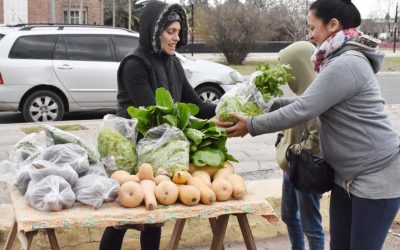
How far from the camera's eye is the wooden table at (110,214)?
262 centimetres

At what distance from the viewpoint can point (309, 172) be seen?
3096 mm

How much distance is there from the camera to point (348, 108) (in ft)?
9.22

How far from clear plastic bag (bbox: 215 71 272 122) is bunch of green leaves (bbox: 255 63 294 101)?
29 millimetres

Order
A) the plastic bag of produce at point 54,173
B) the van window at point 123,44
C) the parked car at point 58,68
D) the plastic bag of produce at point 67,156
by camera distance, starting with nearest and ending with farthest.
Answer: the plastic bag of produce at point 54,173 < the plastic bag of produce at point 67,156 < the parked car at point 58,68 < the van window at point 123,44

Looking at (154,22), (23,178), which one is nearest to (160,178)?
(23,178)

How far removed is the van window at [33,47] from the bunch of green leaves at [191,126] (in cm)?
→ 767

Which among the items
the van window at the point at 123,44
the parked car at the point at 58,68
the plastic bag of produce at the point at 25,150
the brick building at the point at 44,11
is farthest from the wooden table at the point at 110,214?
the brick building at the point at 44,11

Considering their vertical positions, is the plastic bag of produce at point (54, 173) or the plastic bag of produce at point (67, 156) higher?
the plastic bag of produce at point (67, 156)

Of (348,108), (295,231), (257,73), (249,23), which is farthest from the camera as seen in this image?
(249,23)

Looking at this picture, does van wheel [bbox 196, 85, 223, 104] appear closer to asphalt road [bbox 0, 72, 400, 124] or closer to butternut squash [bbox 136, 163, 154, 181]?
asphalt road [bbox 0, 72, 400, 124]

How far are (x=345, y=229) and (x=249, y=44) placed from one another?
24175 mm

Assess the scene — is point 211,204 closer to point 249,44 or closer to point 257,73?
point 257,73

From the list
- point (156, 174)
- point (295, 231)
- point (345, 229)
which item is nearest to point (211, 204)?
point (156, 174)

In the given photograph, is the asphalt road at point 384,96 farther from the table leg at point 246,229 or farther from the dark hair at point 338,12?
the dark hair at point 338,12
